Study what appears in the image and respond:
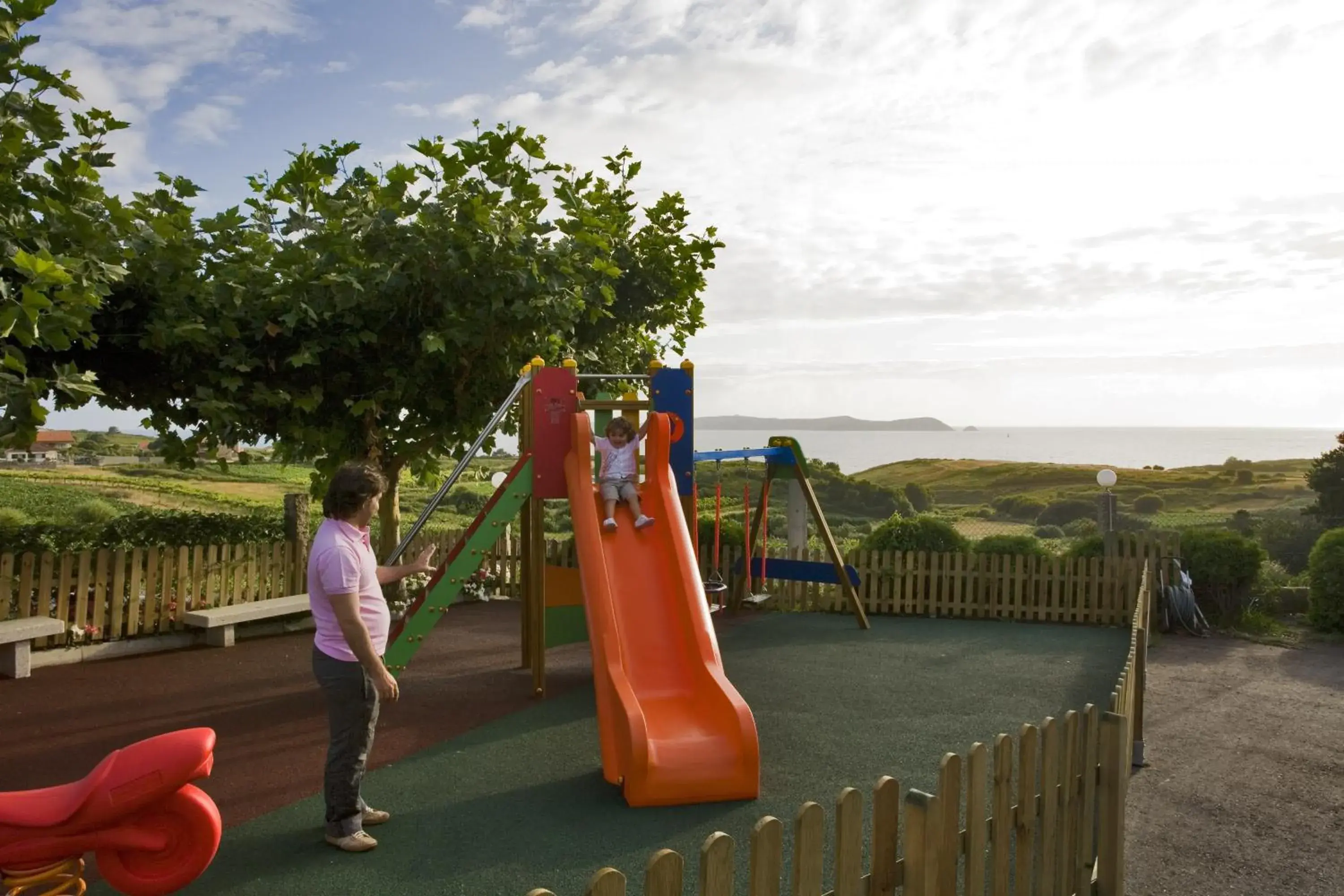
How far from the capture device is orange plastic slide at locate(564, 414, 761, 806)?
18.8ft

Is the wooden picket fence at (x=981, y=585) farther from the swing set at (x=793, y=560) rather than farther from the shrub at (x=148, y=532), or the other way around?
the shrub at (x=148, y=532)

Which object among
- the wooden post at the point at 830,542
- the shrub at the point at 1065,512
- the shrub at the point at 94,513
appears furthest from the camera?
the shrub at the point at 1065,512

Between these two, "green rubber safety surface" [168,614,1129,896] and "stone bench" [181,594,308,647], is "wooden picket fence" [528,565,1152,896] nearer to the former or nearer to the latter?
"green rubber safety surface" [168,614,1129,896]

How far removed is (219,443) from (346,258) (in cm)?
246

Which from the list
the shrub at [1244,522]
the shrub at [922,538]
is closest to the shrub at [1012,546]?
the shrub at [922,538]

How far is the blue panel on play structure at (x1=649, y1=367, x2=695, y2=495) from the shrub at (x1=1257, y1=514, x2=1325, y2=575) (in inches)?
491

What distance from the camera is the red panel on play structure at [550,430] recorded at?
848 centimetres

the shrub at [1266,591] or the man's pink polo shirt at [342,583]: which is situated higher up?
the man's pink polo shirt at [342,583]

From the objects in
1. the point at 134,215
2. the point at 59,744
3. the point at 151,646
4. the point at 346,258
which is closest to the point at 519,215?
the point at 346,258

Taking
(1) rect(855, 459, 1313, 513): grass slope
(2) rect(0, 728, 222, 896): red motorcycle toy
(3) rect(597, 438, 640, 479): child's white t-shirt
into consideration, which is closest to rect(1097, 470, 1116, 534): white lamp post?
(3) rect(597, 438, 640, 479): child's white t-shirt

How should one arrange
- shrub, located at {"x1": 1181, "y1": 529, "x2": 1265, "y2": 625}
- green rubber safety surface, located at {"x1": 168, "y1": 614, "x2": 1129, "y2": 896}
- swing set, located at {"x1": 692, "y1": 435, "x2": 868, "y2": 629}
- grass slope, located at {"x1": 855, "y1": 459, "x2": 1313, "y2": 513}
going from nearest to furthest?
green rubber safety surface, located at {"x1": 168, "y1": 614, "x2": 1129, "y2": 896}
swing set, located at {"x1": 692, "y1": 435, "x2": 868, "y2": 629}
shrub, located at {"x1": 1181, "y1": 529, "x2": 1265, "y2": 625}
grass slope, located at {"x1": 855, "y1": 459, "x2": 1313, "y2": 513}

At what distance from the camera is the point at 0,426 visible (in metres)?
6.67

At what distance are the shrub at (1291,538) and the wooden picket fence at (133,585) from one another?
51.6 feet

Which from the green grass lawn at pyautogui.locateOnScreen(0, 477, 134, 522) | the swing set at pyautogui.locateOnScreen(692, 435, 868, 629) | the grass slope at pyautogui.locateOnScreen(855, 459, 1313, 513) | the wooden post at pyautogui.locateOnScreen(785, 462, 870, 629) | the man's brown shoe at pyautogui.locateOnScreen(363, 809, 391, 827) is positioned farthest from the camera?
the grass slope at pyautogui.locateOnScreen(855, 459, 1313, 513)
